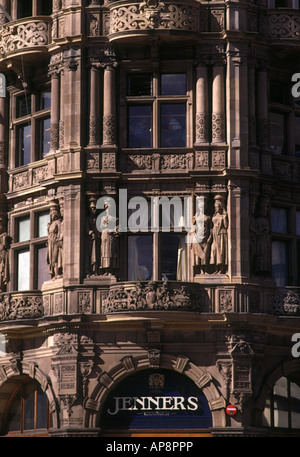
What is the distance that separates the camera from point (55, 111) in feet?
174

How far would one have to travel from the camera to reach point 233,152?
5144 cm

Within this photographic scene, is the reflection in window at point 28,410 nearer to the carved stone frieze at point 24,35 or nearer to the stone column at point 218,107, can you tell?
the stone column at point 218,107

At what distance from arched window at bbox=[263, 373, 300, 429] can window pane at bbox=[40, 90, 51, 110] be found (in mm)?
13704

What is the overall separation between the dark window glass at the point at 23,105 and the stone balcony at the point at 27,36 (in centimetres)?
185

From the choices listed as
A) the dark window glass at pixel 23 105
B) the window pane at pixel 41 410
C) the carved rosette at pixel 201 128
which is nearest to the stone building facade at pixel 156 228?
the carved rosette at pixel 201 128

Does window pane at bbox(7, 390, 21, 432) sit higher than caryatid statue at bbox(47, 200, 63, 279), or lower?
lower

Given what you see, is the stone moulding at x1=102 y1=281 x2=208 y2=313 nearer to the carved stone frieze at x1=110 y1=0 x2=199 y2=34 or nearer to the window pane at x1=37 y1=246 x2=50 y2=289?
the window pane at x1=37 y1=246 x2=50 y2=289

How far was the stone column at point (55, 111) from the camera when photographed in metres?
53.0

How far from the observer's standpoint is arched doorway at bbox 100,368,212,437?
164 ft

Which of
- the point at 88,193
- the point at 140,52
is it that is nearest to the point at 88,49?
the point at 140,52

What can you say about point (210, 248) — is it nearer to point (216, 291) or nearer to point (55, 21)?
point (216, 291)

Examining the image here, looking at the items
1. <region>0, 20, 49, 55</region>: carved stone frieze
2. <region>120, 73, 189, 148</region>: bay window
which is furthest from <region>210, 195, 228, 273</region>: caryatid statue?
<region>0, 20, 49, 55</region>: carved stone frieze

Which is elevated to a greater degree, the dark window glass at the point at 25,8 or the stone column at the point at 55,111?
the dark window glass at the point at 25,8

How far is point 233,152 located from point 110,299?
695 centimetres
